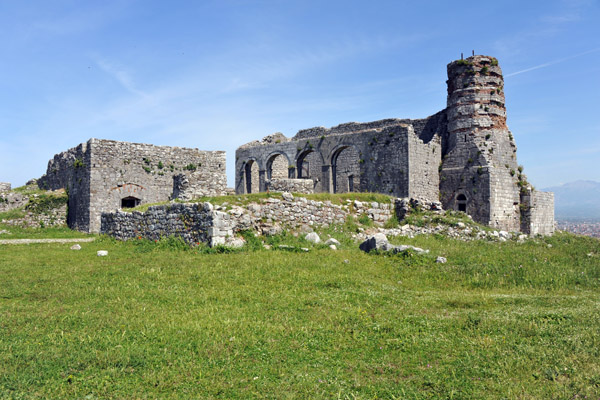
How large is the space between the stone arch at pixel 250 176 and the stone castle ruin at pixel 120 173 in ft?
28.0

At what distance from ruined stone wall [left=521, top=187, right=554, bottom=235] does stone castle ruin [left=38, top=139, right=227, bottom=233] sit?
674 inches

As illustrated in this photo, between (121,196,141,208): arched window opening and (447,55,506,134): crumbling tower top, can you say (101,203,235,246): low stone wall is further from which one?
(447,55,506,134): crumbling tower top

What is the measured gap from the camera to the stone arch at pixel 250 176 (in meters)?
32.6

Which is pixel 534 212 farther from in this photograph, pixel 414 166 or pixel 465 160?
pixel 414 166

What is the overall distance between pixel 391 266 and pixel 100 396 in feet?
24.3

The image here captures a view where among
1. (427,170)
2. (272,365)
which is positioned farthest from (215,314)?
(427,170)

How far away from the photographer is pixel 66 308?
679cm

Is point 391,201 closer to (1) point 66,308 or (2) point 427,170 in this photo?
(2) point 427,170

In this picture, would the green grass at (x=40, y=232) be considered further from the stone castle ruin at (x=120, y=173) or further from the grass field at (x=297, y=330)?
the grass field at (x=297, y=330)

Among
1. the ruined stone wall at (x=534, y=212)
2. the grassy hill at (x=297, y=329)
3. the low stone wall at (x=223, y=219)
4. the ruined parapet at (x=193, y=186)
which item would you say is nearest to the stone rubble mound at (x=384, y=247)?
the grassy hill at (x=297, y=329)

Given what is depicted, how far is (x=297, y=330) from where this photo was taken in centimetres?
590

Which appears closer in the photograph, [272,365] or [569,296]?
[272,365]

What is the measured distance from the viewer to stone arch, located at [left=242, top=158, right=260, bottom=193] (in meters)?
32.6

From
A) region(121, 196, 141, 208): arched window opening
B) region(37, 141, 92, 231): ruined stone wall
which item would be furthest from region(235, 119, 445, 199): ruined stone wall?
region(37, 141, 92, 231): ruined stone wall
